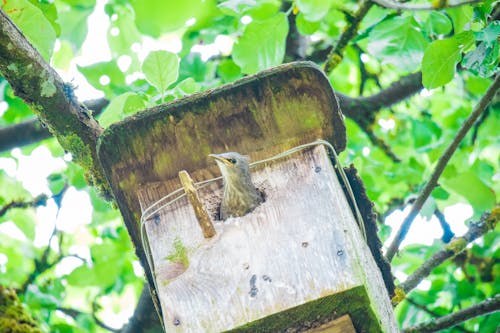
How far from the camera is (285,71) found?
2.97 m

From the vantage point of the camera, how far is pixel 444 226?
4473 millimetres

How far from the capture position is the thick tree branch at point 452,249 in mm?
→ 3733

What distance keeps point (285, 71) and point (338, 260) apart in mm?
819

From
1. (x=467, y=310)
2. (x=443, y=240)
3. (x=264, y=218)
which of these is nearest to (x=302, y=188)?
(x=264, y=218)

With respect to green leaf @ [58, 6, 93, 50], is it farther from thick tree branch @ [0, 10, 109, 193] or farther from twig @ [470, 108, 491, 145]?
twig @ [470, 108, 491, 145]

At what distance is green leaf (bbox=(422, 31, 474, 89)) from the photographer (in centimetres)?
314

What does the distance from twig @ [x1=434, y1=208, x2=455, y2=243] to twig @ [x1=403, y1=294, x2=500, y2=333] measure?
2.74 ft

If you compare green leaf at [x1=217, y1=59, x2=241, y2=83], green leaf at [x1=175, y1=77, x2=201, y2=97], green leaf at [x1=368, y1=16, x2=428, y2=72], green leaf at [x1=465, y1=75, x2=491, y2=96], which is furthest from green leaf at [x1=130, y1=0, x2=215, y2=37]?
green leaf at [x1=465, y1=75, x2=491, y2=96]

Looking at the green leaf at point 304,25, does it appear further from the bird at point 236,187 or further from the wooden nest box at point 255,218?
the bird at point 236,187

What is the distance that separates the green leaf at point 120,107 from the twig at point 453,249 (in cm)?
151

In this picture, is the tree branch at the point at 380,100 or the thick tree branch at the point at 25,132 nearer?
the thick tree branch at the point at 25,132

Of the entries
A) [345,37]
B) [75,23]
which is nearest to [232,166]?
[345,37]

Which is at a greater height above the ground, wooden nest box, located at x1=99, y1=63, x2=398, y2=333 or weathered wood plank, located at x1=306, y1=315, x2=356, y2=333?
wooden nest box, located at x1=99, y1=63, x2=398, y2=333

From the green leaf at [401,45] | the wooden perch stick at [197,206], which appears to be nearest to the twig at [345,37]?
the green leaf at [401,45]
